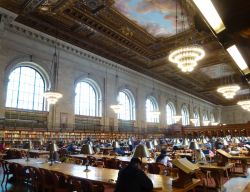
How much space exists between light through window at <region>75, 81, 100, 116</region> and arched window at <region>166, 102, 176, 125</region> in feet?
33.9

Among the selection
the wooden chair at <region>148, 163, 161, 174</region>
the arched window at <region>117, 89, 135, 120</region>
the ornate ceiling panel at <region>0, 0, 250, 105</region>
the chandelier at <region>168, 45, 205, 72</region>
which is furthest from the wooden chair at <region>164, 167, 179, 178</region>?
the arched window at <region>117, 89, 135, 120</region>

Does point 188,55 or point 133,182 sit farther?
point 188,55

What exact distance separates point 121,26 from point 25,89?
6.23m

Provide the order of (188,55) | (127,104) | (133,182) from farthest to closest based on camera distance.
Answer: (127,104) < (188,55) < (133,182)

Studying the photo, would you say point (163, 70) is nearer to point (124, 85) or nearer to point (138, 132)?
point (124, 85)

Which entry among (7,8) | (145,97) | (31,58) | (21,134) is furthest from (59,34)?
(145,97)

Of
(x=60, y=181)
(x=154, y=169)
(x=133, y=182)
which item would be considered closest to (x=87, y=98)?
(x=154, y=169)

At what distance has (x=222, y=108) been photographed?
3791 centimetres

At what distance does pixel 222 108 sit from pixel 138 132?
24.4 m

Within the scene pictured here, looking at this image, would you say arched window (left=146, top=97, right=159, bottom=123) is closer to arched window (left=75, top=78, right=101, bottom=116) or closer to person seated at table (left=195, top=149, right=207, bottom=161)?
arched window (left=75, top=78, right=101, bottom=116)

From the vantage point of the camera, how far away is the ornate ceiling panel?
1023 cm

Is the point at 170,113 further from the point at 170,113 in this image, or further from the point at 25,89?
the point at 25,89

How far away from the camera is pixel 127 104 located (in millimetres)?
19094

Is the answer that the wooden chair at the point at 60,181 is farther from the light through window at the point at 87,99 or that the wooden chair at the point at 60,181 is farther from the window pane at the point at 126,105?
the window pane at the point at 126,105
